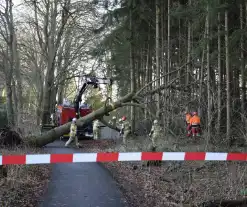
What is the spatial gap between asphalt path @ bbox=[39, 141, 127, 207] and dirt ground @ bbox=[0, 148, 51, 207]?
226 millimetres

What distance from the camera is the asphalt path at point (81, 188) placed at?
8008mm

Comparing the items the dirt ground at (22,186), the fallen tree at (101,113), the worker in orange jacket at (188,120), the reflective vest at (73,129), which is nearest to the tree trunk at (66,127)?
the fallen tree at (101,113)

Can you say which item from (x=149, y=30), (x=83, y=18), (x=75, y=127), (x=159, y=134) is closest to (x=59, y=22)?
(x=83, y=18)

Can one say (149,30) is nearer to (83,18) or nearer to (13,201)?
(83,18)

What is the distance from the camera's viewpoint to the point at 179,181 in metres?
9.65

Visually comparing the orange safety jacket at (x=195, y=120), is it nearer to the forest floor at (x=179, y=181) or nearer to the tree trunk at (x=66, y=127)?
the tree trunk at (x=66, y=127)

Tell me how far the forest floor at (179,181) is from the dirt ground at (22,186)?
2.06 metres

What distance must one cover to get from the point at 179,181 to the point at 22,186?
3.90 meters

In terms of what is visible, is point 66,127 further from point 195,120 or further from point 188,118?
point 195,120

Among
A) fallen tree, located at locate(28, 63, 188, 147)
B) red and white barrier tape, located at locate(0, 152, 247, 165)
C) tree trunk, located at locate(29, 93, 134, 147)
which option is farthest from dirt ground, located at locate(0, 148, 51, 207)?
fallen tree, located at locate(28, 63, 188, 147)

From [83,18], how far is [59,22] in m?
3.56

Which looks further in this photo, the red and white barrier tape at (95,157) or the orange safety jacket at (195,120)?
the orange safety jacket at (195,120)

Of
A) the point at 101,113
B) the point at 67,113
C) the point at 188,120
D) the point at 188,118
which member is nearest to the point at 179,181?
the point at 188,120

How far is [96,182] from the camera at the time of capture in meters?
10.3
